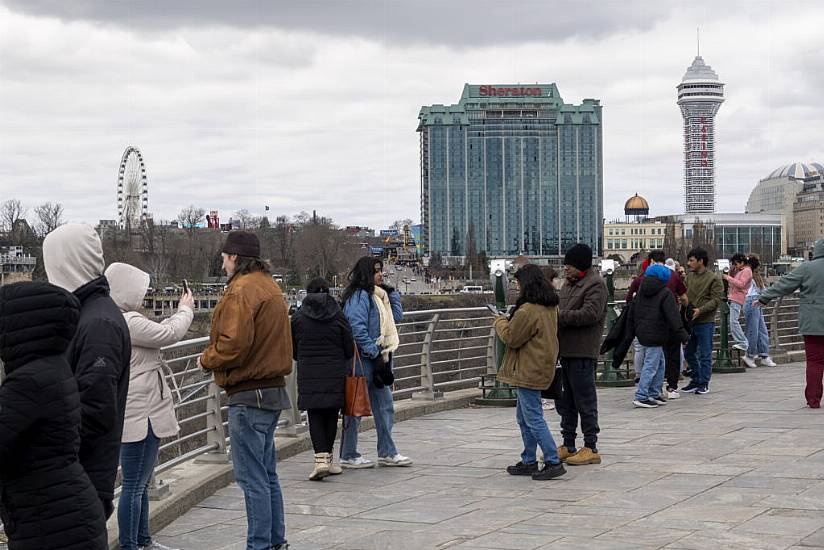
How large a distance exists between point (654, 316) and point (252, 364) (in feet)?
23.7

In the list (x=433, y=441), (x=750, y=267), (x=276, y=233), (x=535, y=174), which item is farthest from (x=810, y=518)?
(x=535, y=174)

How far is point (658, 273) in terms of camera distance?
506 inches

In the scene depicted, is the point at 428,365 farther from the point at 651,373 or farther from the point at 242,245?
the point at 242,245

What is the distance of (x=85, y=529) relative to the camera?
14.4 ft

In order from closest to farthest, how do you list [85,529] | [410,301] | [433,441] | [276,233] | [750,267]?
[85,529], [433,441], [750,267], [410,301], [276,233]

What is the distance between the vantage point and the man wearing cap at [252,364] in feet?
21.1

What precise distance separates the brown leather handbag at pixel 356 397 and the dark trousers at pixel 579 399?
5.68 ft

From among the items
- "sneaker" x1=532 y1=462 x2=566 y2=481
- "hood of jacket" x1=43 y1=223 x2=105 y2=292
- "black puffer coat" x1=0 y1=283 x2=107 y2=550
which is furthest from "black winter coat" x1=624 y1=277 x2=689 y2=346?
"black puffer coat" x1=0 y1=283 x2=107 y2=550

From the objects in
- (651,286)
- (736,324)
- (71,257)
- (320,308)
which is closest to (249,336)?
(71,257)

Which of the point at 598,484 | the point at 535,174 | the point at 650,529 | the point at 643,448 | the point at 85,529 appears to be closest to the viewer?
the point at 85,529

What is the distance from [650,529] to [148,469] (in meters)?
3.14

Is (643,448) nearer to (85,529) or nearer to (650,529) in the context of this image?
(650,529)

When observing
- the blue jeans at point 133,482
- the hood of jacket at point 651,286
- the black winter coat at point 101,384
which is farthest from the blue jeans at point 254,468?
the hood of jacket at point 651,286

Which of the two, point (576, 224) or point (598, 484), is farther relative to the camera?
point (576, 224)
